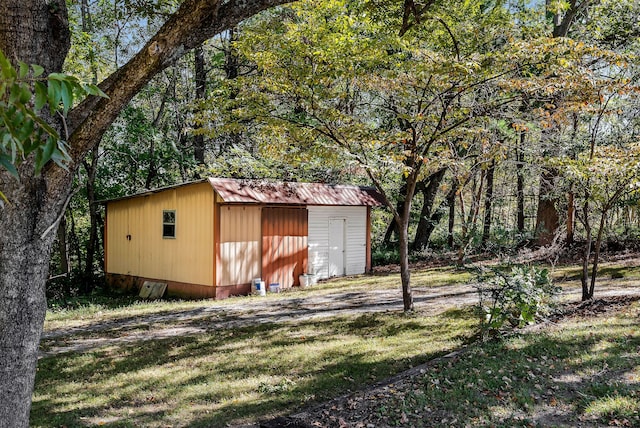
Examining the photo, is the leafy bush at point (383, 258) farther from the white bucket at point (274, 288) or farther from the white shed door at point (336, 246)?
the white bucket at point (274, 288)

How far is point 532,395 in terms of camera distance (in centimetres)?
465

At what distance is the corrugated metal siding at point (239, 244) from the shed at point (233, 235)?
0.08 ft

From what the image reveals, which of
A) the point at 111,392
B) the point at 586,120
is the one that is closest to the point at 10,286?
the point at 111,392

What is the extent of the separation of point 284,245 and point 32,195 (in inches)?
451

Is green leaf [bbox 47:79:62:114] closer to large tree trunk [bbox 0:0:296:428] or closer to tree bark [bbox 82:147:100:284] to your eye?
large tree trunk [bbox 0:0:296:428]

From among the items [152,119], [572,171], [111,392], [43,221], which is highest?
[152,119]

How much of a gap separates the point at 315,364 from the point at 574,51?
18.2ft

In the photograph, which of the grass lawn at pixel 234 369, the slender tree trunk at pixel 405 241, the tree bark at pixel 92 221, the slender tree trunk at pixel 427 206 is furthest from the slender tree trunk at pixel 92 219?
the slender tree trunk at pixel 427 206

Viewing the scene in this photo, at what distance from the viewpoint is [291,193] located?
46.6 ft

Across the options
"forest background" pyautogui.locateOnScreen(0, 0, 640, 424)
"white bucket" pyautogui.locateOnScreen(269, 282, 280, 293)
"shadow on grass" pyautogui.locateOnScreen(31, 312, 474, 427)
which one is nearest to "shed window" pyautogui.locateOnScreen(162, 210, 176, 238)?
"forest background" pyautogui.locateOnScreen(0, 0, 640, 424)

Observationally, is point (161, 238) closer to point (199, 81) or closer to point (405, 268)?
point (199, 81)

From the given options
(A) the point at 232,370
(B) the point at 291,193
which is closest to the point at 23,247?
(A) the point at 232,370

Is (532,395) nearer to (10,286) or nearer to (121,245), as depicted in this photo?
(10,286)

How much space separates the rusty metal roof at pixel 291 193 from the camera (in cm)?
1249
